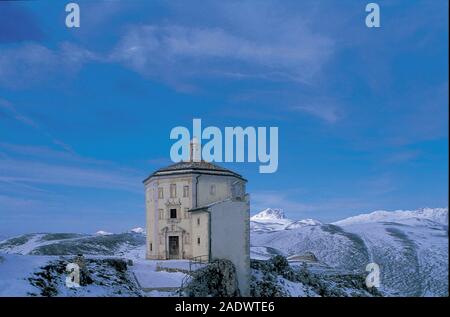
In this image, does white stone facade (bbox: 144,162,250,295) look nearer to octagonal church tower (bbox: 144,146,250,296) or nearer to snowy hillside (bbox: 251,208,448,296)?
octagonal church tower (bbox: 144,146,250,296)

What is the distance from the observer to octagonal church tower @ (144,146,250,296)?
40131 mm

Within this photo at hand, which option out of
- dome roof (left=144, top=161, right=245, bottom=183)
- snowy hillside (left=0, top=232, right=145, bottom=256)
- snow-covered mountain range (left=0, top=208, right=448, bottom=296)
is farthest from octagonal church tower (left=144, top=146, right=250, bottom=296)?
snowy hillside (left=0, top=232, right=145, bottom=256)

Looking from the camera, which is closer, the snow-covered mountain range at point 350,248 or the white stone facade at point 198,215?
the white stone facade at point 198,215

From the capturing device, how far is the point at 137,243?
106 m

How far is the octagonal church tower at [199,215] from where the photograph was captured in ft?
132

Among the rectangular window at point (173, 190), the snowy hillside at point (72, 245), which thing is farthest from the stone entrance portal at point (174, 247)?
the snowy hillside at point (72, 245)

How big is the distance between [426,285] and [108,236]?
66.3 meters

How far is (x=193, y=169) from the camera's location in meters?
44.7

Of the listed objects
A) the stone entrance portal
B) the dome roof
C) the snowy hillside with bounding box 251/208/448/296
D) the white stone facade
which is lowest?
the snowy hillside with bounding box 251/208/448/296

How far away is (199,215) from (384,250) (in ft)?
230

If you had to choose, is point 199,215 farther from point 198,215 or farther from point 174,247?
point 174,247

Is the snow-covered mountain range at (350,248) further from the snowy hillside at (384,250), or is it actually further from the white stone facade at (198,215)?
the white stone facade at (198,215)
